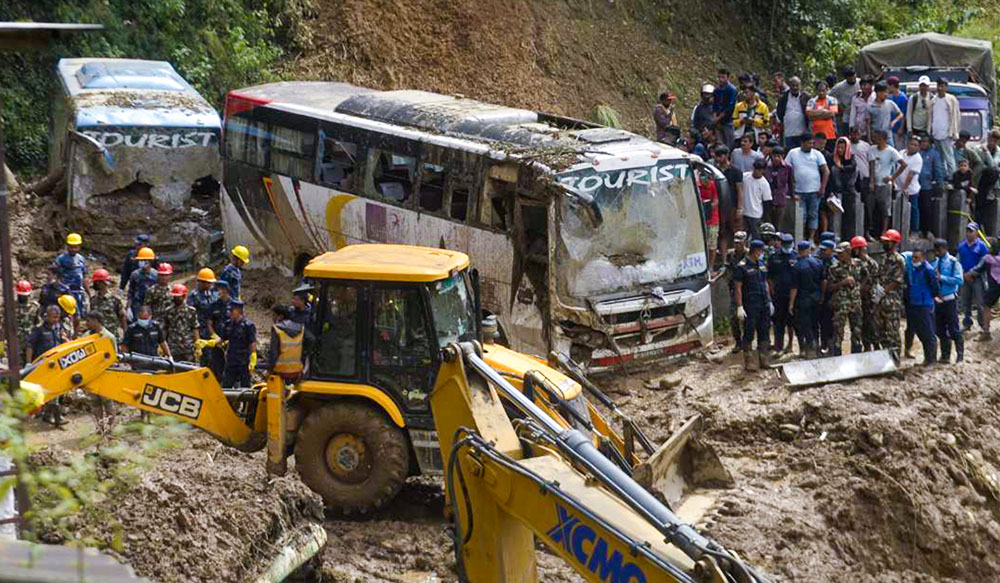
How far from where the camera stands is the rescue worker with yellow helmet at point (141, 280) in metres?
16.2

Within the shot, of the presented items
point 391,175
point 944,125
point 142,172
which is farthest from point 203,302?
point 944,125

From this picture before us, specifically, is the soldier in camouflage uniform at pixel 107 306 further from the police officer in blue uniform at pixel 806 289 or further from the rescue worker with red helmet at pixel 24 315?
the police officer in blue uniform at pixel 806 289

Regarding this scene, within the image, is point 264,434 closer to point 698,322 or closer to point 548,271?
point 548,271

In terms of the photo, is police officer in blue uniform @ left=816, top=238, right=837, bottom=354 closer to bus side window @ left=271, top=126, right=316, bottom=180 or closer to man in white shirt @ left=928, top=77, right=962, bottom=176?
man in white shirt @ left=928, top=77, right=962, bottom=176

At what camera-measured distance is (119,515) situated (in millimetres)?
8891

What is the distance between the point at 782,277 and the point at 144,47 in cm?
1393

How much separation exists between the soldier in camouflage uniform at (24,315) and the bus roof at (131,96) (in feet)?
15.6

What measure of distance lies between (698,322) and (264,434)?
6.18m

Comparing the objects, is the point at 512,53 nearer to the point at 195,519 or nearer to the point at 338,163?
the point at 338,163

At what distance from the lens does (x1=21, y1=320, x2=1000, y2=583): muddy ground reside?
31.2 ft

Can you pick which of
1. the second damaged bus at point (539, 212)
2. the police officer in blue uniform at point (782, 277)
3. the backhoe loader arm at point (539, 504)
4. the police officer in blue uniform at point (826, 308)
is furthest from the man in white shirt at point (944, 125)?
the backhoe loader arm at point (539, 504)

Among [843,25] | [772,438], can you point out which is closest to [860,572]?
[772,438]

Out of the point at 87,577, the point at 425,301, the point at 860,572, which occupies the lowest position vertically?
the point at 860,572

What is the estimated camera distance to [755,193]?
1878 cm
